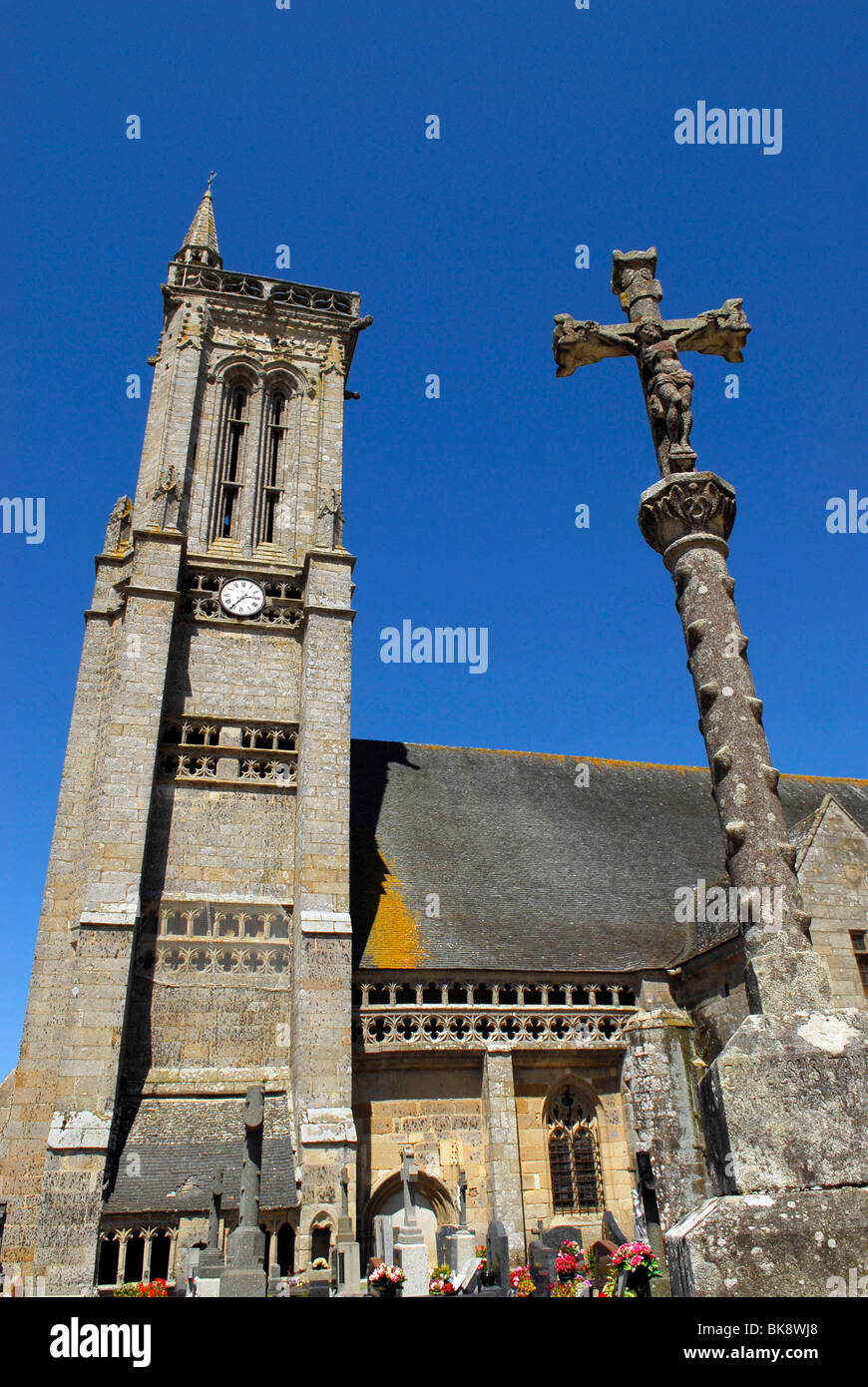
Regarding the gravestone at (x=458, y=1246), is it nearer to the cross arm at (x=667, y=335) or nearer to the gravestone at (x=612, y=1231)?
the gravestone at (x=612, y=1231)

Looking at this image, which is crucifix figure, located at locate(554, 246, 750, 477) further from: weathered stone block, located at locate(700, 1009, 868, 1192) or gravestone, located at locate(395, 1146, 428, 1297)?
gravestone, located at locate(395, 1146, 428, 1297)

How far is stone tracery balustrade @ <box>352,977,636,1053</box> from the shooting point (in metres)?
15.9

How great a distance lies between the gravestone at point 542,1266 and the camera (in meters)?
10.8

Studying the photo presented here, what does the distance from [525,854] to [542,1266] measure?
9293mm

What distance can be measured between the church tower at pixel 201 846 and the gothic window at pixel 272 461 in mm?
74

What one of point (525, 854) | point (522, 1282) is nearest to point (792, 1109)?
point (522, 1282)

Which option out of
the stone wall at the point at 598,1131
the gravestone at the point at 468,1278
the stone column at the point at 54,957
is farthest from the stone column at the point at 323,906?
the stone column at the point at 54,957

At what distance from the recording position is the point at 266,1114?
1456cm

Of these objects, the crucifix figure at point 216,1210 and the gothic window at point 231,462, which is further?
the gothic window at point 231,462
